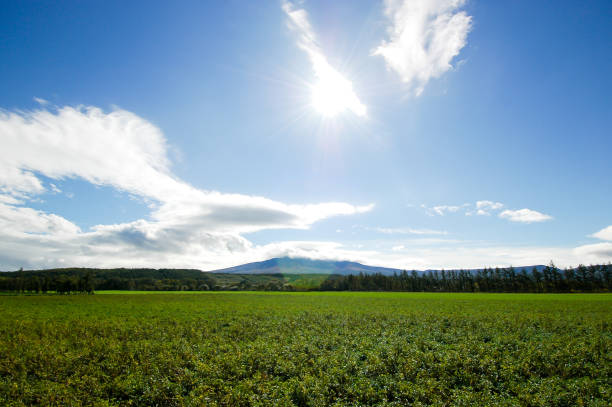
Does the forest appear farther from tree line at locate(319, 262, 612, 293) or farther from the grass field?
the grass field

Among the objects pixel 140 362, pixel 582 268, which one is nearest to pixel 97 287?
pixel 140 362

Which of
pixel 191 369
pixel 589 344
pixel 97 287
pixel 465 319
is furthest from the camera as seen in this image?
pixel 97 287

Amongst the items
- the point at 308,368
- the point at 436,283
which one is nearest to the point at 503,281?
the point at 436,283

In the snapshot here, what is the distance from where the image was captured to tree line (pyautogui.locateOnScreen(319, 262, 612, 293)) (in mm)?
141125

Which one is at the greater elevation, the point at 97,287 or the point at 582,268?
the point at 582,268

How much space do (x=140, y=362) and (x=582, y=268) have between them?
207m

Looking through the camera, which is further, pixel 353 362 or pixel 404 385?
pixel 353 362

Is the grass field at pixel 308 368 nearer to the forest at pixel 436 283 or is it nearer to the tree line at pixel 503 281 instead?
the forest at pixel 436 283

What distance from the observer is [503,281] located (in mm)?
161000

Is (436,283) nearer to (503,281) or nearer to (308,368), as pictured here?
(503,281)

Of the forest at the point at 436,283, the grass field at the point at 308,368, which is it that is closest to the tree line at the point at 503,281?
the forest at the point at 436,283

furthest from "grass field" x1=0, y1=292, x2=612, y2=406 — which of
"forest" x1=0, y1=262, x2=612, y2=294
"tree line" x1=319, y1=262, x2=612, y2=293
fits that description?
"tree line" x1=319, y1=262, x2=612, y2=293

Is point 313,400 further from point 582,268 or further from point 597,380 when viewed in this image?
point 582,268

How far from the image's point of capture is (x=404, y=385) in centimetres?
1466
